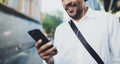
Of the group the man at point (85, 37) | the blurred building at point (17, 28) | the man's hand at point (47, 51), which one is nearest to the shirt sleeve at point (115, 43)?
the man at point (85, 37)

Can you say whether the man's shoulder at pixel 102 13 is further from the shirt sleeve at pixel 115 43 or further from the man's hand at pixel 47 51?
the man's hand at pixel 47 51

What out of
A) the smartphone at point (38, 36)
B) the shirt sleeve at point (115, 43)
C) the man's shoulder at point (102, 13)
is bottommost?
the shirt sleeve at point (115, 43)

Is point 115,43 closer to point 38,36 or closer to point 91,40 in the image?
point 91,40

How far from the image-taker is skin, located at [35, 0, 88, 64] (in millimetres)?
1945

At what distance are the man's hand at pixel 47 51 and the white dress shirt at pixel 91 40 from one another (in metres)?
0.03

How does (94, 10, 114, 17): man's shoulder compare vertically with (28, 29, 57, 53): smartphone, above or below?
above

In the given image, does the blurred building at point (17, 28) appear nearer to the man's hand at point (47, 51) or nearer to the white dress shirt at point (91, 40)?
the man's hand at point (47, 51)

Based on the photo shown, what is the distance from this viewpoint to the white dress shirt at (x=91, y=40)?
194cm

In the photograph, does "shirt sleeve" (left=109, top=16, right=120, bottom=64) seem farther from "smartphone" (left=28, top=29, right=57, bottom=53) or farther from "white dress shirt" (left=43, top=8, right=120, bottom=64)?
"smartphone" (left=28, top=29, right=57, bottom=53)

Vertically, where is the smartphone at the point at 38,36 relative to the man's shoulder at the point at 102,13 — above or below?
below

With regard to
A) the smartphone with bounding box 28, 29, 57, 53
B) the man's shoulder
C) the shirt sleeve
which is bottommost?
the shirt sleeve

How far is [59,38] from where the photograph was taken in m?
1.98

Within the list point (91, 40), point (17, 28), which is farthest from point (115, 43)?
point (17, 28)

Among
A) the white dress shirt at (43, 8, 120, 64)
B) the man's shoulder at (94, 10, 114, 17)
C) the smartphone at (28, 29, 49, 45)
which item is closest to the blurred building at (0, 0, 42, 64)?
the smartphone at (28, 29, 49, 45)
